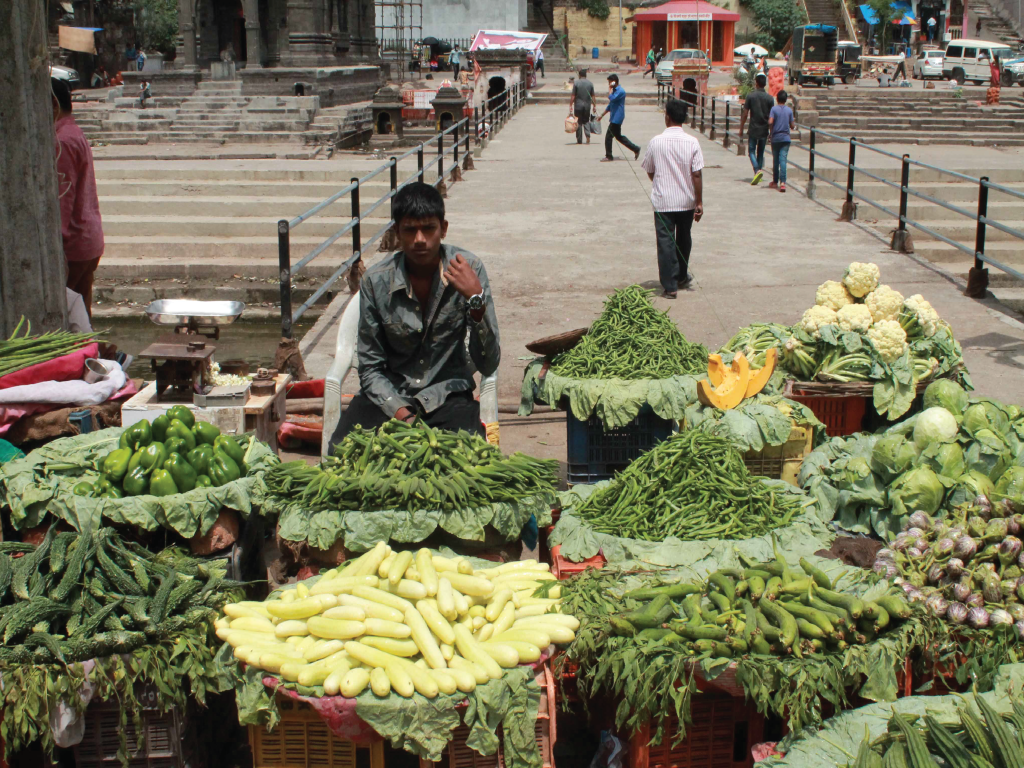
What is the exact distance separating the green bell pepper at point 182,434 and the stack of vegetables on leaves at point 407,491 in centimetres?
41

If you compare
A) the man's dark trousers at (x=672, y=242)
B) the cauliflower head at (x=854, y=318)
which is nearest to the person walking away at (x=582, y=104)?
the man's dark trousers at (x=672, y=242)

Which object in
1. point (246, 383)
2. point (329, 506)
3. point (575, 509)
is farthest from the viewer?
point (246, 383)

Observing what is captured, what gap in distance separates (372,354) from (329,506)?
109cm

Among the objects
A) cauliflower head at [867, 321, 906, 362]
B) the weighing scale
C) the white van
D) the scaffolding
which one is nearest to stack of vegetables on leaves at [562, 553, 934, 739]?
cauliflower head at [867, 321, 906, 362]

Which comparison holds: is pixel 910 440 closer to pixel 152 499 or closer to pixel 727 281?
pixel 152 499

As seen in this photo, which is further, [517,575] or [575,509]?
[575,509]

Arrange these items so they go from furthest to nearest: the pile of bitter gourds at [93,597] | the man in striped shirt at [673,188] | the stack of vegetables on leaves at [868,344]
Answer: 1. the man in striped shirt at [673,188]
2. the stack of vegetables on leaves at [868,344]
3. the pile of bitter gourds at [93,597]

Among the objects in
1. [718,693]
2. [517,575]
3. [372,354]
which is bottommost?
[718,693]

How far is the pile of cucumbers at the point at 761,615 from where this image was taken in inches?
125

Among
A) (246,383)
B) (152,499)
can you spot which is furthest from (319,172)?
(152,499)

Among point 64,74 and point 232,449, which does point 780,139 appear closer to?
point 232,449

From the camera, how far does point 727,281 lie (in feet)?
35.8

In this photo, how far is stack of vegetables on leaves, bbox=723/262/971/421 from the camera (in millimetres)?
5520

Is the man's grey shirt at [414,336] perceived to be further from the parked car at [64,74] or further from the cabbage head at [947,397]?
the parked car at [64,74]
